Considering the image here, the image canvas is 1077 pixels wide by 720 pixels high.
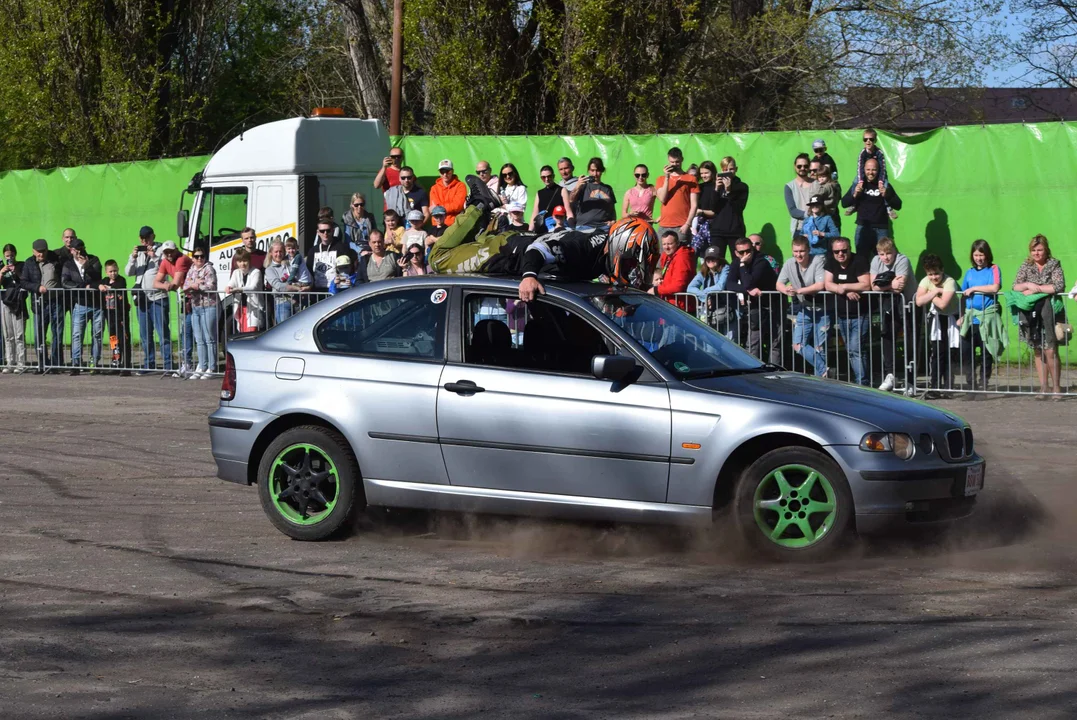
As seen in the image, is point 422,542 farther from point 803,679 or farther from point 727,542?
point 803,679

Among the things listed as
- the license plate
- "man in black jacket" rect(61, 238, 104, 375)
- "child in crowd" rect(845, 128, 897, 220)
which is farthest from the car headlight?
"man in black jacket" rect(61, 238, 104, 375)

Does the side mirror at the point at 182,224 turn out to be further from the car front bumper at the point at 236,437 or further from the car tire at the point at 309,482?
the car tire at the point at 309,482

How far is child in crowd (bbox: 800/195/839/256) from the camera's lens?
17.1m

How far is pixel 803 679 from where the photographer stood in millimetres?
5809

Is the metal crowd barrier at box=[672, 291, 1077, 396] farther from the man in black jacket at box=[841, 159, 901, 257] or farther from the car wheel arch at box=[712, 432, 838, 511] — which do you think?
the car wheel arch at box=[712, 432, 838, 511]

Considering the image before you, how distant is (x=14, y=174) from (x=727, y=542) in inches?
832

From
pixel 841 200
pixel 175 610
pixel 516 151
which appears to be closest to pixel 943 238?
pixel 841 200

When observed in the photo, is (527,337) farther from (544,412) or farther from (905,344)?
(905,344)

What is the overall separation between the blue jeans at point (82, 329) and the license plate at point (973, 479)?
14397mm

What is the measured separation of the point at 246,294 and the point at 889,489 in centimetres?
1242

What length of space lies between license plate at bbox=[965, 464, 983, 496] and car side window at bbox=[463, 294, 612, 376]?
6.49 ft

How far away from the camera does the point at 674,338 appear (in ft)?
28.0

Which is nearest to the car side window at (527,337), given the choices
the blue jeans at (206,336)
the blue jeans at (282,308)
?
the blue jeans at (282,308)

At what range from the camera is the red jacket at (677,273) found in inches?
659
